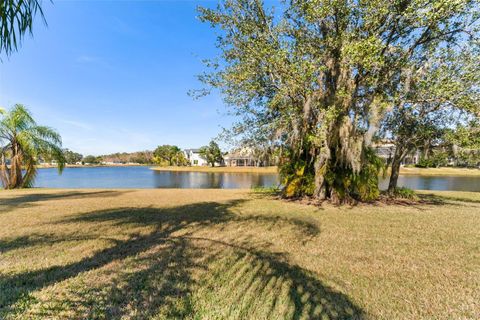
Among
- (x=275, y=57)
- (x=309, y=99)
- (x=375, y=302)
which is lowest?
(x=375, y=302)

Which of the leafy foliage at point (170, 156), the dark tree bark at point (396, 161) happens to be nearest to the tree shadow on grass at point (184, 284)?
the dark tree bark at point (396, 161)

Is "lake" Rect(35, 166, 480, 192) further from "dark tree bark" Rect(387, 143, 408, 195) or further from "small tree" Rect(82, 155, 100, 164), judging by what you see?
"small tree" Rect(82, 155, 100, 164)

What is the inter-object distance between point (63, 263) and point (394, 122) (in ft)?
31.9

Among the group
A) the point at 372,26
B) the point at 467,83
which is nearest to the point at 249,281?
the point at 372,26

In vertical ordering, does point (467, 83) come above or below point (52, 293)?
above

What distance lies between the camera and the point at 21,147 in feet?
42.1

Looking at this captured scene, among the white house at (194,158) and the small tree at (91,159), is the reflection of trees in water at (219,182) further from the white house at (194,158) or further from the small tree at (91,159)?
the small tree at (91,159)

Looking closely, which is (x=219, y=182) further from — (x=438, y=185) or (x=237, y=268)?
(x=237, y=268)

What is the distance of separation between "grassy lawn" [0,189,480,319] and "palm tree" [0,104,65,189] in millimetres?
9883

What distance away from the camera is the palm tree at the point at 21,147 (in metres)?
12.6

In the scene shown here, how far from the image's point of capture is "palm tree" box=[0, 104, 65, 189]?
12.6m

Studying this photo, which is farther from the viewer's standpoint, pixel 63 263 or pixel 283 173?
pixel 283 173

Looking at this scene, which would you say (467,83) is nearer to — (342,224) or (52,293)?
(342,224)

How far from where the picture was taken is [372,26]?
6891 millimetres
